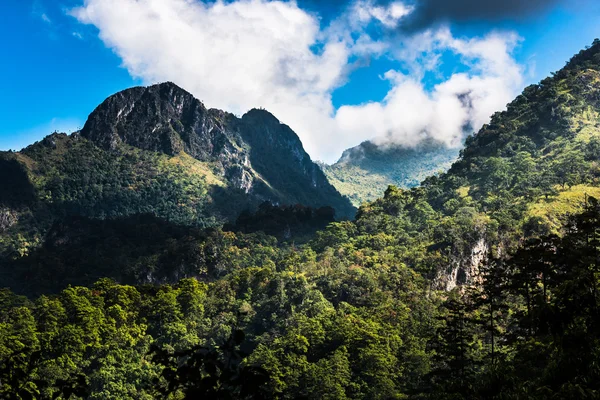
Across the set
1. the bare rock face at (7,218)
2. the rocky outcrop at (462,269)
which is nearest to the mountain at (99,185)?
the bare rock face at (7,218)

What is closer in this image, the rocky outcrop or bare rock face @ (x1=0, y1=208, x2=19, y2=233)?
the rocky outcrop

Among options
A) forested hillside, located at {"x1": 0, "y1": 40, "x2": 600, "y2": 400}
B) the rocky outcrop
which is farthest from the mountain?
the rocky outcrop

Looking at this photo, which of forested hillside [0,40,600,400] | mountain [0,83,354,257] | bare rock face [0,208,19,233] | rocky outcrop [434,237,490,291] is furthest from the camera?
mountain [0,83,354,257]

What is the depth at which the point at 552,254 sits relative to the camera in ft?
84.2

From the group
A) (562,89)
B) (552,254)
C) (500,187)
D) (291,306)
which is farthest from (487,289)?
(562,89)

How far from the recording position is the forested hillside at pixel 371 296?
48.2 ft

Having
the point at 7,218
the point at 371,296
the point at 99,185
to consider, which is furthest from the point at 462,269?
the point at 99,185

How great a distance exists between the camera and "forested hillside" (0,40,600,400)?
14.7m

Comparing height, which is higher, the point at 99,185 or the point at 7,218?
the point at 99,185

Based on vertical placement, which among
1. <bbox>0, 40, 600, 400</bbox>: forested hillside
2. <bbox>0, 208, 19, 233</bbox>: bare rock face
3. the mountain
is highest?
the mountain

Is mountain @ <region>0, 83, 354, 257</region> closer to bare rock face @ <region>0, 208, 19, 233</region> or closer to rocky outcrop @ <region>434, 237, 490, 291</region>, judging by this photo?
bare rock face @ <region>0, 208, 19, 233</region>

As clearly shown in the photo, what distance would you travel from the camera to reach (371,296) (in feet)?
204

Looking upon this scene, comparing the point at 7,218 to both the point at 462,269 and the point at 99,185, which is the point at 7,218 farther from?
the point at 462,269

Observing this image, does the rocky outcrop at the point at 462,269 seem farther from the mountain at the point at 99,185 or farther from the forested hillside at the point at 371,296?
the mountain at the point at 99,185
